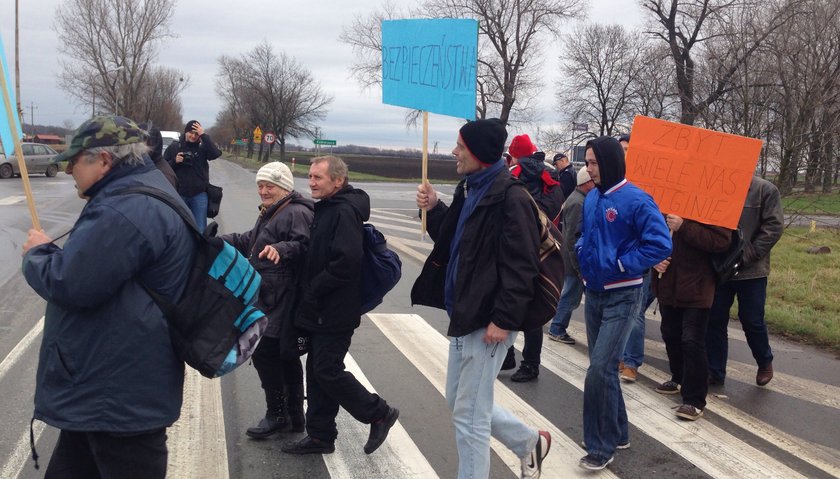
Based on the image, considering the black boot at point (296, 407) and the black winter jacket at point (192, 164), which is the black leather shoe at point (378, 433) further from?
the black winter jacket at point (192, 164)

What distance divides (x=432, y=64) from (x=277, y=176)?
3.91ft

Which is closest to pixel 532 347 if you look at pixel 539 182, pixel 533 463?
pixel 539 182

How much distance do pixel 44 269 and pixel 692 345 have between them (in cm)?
415

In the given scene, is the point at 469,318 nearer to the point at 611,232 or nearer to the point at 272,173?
the point at 611,232

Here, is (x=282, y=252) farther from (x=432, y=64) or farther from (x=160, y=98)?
(x=160, y=98)

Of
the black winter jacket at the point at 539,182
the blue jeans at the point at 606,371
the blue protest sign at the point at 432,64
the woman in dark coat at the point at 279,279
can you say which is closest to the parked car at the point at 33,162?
the black winter jacket at the point at 539,182

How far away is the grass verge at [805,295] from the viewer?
7.68m

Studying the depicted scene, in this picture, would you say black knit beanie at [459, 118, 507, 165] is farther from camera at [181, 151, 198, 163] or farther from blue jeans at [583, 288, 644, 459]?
camera at [181, 151, 198, 163]

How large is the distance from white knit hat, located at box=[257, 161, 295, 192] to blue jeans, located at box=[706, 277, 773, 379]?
358 centimetres

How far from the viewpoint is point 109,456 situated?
266cm

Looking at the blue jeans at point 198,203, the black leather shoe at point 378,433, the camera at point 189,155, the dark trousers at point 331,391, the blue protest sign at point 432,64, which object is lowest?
the black leather shoe at point 378,433

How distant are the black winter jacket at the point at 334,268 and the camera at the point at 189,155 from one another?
5.46m

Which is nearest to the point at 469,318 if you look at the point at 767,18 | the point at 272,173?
the point at 272,173

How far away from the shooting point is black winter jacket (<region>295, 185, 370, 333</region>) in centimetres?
400
